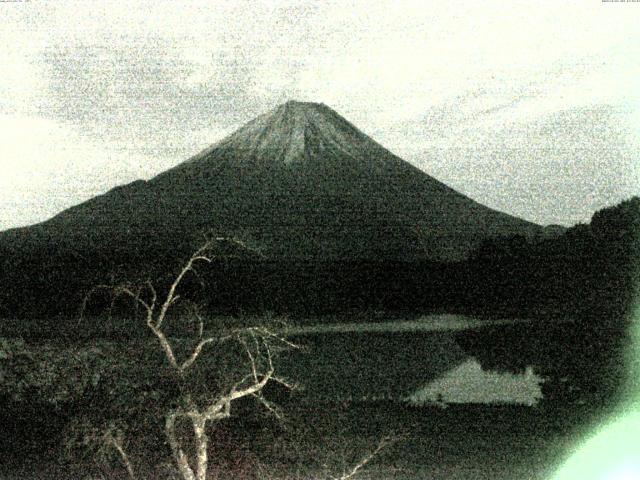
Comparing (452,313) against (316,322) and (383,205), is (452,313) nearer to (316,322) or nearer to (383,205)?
(316,322)

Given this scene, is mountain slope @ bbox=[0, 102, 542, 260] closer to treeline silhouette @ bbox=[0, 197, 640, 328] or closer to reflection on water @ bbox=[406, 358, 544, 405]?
treeline silhouette @ bbox=[0, 197, 640, 328]

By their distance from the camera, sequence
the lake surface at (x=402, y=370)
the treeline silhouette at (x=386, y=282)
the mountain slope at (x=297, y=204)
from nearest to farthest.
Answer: the lake surface at (x=402, y=370) → the treeline silhouette at (x=386, y=282) → the mountain slope at (x=297, y=204)

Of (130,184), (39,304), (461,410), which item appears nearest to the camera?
(461,410)

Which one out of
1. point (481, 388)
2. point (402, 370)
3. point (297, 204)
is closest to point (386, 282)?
point (402, 370)

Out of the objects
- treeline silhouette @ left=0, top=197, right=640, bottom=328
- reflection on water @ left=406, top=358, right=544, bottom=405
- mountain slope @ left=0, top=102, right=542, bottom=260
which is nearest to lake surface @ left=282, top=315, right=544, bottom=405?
reflection on water @ left=406, top=358, right=544, bottom=405

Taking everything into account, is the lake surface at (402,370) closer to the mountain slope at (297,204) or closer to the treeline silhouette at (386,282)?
the treeline silhouette at (386,282)

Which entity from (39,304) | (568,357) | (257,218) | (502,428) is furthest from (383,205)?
(502,428)

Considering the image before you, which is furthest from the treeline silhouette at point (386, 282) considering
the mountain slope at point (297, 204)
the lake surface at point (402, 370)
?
the mountain slope at point (297, 204)
